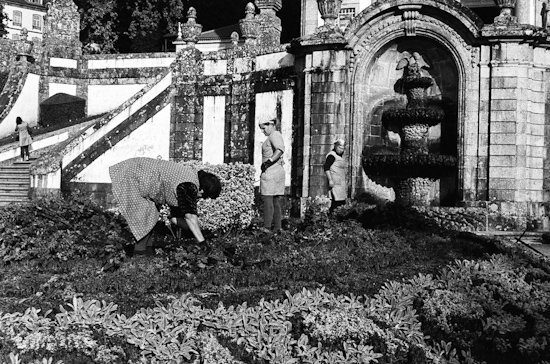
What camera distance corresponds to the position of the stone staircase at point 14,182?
19516 millimetres

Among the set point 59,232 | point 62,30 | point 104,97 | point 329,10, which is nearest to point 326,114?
point 329,10

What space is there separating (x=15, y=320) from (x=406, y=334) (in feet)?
9.65

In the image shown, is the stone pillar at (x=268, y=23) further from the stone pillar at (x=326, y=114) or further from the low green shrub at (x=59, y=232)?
the low green shrub at (x=59, y=232)

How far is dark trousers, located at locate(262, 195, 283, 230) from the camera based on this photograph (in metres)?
12.4

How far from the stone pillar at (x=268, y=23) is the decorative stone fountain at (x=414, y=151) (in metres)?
7.28

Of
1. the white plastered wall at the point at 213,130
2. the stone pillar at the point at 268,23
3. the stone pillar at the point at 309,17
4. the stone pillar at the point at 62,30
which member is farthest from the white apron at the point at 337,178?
the stone pillar at the point at 62,30

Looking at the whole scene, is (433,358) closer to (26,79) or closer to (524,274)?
(524,274)

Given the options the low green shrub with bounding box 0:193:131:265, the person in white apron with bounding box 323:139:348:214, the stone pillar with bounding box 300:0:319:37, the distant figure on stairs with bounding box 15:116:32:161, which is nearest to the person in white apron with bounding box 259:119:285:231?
the person in white apron with bounding box 323:139:348:214

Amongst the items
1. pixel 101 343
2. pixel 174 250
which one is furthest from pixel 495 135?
pixel 101 343

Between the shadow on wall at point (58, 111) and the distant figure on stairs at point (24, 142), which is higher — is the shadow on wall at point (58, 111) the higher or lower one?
the higher one

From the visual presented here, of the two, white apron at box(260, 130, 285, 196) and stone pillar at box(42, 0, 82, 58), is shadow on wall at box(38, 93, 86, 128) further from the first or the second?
white apron at box(260, 130, 285, 196)

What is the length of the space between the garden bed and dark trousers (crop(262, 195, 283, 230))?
6.74 feet

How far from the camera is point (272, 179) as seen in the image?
12359mm

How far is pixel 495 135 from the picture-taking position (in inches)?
579
